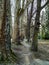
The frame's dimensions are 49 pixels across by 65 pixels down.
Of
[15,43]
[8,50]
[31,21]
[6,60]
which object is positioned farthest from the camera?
[31,21]

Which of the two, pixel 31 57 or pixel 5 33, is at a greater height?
pixel 5 33

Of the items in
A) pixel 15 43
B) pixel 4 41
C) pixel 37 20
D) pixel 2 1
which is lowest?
pixel 15 43

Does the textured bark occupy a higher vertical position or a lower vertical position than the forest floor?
higher

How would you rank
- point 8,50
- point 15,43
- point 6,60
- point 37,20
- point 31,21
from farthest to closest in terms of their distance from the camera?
point 31,21, point 15,43, point 37,20, point 8,50, point 6,60

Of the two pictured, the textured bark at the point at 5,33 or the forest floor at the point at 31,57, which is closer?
the textured bark at the point at 5,33

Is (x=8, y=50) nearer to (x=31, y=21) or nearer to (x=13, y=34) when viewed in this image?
(x=13, y=34)

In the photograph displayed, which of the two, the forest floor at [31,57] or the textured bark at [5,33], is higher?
the textured bark at [5,33]

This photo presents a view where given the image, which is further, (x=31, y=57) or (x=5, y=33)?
(x=31, y=57)

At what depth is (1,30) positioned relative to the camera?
29.0 feet

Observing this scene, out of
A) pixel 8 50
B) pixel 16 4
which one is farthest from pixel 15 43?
pixel 8 50

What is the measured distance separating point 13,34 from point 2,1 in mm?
6710

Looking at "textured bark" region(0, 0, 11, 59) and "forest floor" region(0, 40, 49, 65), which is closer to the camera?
"textured bark" region(0, 0, 11, 59)

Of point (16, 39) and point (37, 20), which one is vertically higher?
point (37, 20)

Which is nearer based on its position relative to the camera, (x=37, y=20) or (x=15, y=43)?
(x=37, y=20)
